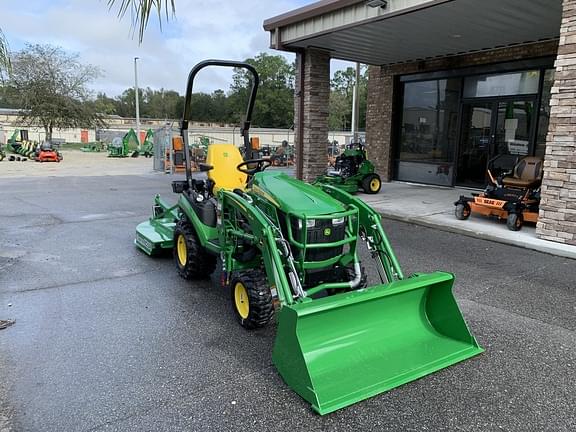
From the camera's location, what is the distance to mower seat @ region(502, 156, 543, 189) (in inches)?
304

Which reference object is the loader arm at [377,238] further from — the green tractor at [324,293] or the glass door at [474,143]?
the glass door at [474,143]

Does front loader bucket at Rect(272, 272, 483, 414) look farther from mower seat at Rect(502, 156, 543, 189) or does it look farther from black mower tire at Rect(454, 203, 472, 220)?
mower seat at Rect(502, 156, 543, 189)

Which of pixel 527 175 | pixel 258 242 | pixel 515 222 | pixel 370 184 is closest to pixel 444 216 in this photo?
pixel 515 222

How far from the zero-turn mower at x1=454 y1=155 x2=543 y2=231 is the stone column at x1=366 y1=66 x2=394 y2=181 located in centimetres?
505

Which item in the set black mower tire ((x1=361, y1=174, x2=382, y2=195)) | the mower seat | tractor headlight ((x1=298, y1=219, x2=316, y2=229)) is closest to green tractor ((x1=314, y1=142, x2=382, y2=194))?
black mower tire ((x1=361, y1=174, x2=382, y2=195))

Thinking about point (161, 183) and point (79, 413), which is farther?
point (161, 183)

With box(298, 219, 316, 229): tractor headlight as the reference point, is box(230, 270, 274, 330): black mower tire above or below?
below

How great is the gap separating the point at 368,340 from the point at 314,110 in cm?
821

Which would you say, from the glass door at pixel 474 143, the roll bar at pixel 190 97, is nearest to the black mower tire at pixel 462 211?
the glass door at pixel 474 143

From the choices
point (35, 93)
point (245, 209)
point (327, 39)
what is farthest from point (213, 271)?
point (35, 93)

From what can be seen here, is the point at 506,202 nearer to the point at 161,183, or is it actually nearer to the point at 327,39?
the point at 327,39

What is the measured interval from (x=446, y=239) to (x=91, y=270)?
4.83m

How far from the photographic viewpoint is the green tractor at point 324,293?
271 centimetres

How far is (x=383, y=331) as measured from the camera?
10.1 ft
